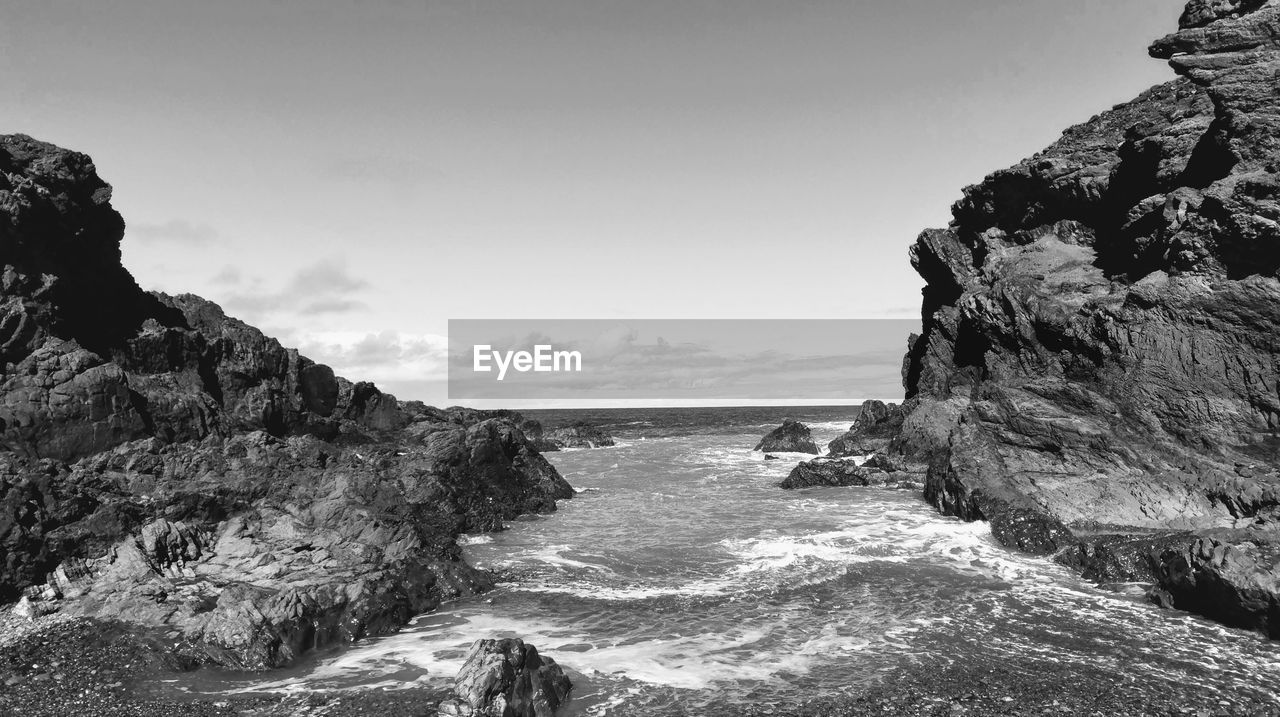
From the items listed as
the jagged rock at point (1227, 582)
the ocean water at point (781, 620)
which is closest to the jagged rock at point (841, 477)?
the ocean water at point (781, 620)

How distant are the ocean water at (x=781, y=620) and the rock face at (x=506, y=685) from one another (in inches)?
27.3

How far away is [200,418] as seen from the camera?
119 ft

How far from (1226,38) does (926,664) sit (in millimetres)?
38683

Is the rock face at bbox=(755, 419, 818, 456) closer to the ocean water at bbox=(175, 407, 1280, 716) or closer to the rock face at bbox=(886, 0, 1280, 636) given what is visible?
the rock face at bbox=(886, 0, 1280, 636)

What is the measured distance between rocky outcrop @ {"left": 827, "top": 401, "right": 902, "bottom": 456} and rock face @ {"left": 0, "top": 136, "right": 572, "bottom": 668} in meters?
31.0

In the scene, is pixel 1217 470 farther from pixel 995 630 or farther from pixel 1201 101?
pixel 1201 101

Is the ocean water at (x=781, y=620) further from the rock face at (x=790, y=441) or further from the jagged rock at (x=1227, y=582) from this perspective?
the rock face at (x=790, y=441)

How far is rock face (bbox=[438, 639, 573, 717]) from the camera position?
582 inches

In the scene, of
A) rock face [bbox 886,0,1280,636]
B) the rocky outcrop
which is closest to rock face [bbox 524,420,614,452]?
the rocky outcrop

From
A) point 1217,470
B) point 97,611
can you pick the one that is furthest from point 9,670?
point 1217,470

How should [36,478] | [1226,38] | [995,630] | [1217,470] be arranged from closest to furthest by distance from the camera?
[995,630] → [36,478] → [1217,470] → [1226,38]

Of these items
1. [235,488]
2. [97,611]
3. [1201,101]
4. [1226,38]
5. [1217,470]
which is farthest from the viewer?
[1201,101]

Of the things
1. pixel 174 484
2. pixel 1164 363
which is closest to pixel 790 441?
pixel 1164 363

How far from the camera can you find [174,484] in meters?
29.4
